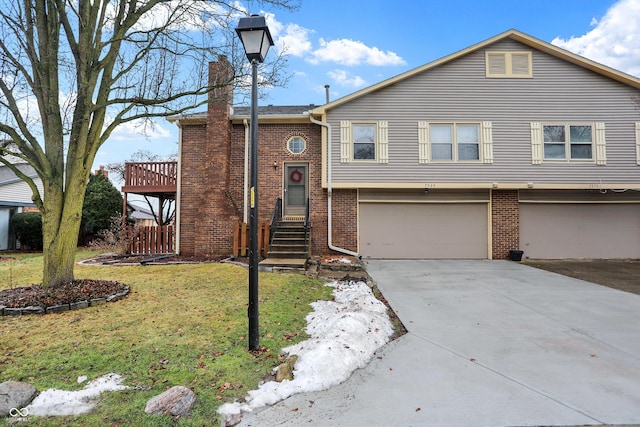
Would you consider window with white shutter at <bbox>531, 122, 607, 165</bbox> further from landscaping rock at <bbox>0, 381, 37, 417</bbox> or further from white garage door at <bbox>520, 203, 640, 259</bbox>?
landscaping rock at <bbox>0, 381, 37, 417</bbox>

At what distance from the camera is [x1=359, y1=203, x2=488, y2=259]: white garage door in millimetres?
10562

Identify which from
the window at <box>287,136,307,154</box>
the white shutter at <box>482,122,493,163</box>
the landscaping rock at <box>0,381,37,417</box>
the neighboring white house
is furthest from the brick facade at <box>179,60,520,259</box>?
the neighboring white house

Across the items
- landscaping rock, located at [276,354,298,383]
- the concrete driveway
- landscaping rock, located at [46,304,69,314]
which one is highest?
landscaping rock, located at [46,304,69,314]

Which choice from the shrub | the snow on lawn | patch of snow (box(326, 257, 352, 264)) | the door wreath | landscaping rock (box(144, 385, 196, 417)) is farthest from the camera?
the shrub

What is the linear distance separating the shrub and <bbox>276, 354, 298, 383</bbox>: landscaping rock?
17249 millimetres

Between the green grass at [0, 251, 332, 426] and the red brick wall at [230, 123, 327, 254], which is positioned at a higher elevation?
the red brick wall at [230, 123, 327, 254]

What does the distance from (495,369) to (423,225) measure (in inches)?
305

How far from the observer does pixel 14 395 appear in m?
2.45

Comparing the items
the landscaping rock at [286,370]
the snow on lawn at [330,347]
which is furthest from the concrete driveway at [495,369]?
the landscaping rock at [286,370]

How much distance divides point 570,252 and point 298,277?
952 centimetres

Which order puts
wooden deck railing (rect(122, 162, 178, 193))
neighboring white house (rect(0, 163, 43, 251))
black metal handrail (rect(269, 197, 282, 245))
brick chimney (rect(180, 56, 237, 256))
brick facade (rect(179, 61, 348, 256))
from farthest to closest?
neighboring white house (rect(0, 163, 43, 251)) → wooden deck railing (rect(122, 162, 178, 193)) → brick facade (rect(179, 61, 348, 256)) → brick chimney (rect(180, 56, 237, 256)) → black metal handrail (rect(269, 197, 282, 245))

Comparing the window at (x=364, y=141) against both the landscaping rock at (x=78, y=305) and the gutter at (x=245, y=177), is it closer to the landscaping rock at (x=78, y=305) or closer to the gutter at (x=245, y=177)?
the gutter at (x=245, y=177)

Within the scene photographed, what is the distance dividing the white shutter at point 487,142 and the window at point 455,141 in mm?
155

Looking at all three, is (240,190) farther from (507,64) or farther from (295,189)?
(507,64)
